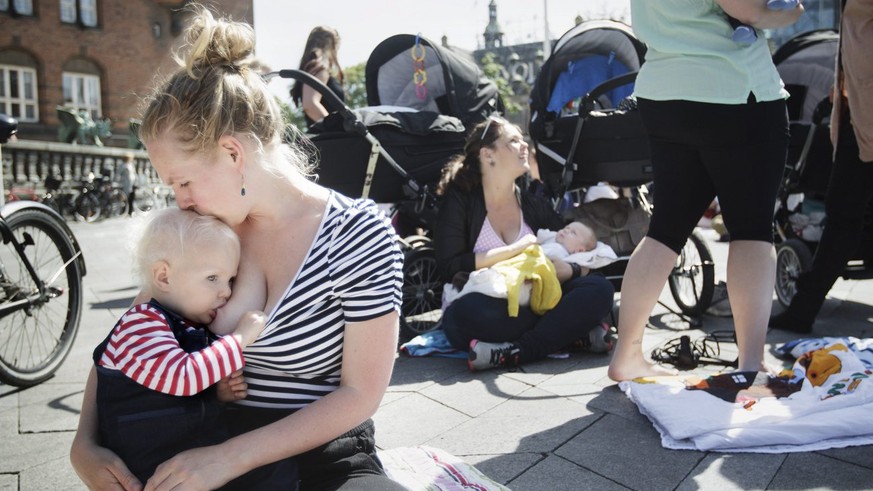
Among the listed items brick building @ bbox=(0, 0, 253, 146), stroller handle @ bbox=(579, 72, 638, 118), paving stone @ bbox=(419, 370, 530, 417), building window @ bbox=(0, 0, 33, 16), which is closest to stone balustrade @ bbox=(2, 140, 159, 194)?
brick building @ bbox=(0, 0, 253, 146)

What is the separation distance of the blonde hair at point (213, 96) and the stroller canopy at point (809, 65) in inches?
201

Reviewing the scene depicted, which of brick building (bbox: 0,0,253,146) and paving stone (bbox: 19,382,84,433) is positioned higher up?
brick building (bbox: 0,0,253,146)

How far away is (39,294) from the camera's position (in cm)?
353

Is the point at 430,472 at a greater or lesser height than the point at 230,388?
lesser

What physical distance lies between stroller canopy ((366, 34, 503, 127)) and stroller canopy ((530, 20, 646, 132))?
20.9 inches

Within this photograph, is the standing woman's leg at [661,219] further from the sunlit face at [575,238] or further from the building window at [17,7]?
the building window at [17,7]

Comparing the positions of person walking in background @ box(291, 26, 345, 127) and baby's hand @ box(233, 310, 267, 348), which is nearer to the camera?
baby's hand @ box(233, 310, 267, 348)

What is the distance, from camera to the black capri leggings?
2.55m

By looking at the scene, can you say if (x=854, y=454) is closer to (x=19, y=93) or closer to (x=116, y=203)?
(x=116, y=203)

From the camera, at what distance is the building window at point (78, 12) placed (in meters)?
25.5

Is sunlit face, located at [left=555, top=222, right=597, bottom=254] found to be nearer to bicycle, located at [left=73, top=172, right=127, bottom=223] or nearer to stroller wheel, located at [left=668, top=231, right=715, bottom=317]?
stroller wheel, located at [left=668, top=231, right=715, bottom=317]

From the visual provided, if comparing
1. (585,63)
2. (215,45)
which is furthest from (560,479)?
(585,63)

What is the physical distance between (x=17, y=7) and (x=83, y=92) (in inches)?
134

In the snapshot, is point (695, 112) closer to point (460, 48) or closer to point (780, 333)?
point (780, 333)
